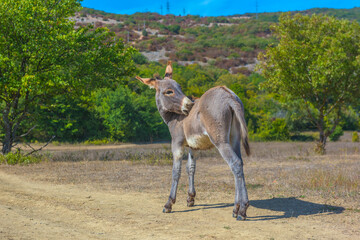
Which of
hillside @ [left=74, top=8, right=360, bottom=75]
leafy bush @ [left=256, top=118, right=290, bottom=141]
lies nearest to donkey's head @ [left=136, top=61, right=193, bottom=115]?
leafy bush @ [left=256, top=118, right=290, bottom=141]

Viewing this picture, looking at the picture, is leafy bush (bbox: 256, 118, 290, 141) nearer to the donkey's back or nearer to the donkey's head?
the donkey's head

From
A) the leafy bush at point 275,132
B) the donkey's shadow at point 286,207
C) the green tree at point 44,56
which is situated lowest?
the donkey's shadow at point 286,207

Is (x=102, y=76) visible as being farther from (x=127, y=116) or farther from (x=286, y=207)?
(x=127, y=116)

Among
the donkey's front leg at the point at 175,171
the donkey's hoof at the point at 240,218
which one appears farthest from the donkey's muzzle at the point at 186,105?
the donkey's hoof at the point at 240,218

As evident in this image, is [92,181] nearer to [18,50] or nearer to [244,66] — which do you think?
[18,50]

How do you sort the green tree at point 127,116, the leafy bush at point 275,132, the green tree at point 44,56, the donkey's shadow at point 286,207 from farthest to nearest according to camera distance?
the leafy bush at point 275,132, the green tree at point 127,116, the green tree at point 44,56, the donkey's shadow at point 286,207

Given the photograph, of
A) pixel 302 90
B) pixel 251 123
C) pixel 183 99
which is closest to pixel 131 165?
pixel 183 99

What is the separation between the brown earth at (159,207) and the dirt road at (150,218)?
18 millimetres

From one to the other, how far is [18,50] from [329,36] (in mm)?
18760

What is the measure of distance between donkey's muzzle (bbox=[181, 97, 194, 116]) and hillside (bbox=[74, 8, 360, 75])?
311 ft

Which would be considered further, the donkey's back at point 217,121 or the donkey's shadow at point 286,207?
the donkey's shadow at point 286,207

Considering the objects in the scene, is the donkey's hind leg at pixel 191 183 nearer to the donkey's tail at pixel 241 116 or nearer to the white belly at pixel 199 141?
the white belly at pixel 199 141

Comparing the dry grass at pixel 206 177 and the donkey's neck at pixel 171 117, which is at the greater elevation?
the donkey's neck at pixel 171 117

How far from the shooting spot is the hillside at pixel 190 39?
4387 inches
